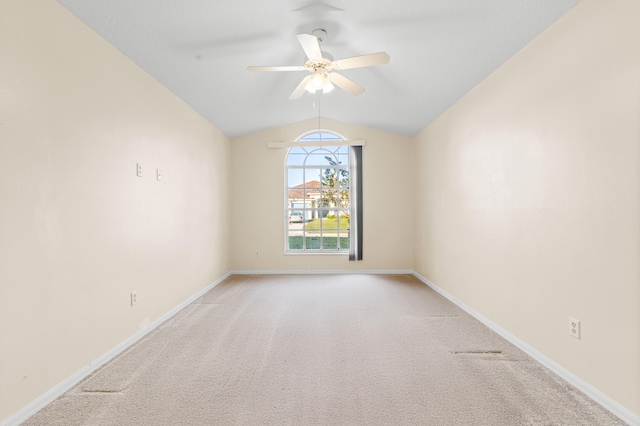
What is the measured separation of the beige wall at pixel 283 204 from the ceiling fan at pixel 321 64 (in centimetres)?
275

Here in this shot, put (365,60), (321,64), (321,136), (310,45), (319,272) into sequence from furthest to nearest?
(321,136) < (319,272) < (321,64) < (365,60) < (310,45)

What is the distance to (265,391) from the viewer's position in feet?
6.34

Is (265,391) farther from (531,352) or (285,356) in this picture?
(531,352)

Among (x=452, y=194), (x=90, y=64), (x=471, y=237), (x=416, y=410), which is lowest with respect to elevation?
(x=416, y=410)

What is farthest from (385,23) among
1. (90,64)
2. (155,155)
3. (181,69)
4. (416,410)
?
(416,410)

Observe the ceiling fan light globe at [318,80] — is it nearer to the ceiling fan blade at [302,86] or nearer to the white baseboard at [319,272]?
the ceiling fan blade at [302,86]

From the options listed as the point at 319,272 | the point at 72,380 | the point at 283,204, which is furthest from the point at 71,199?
the point at 319,272

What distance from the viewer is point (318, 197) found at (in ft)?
19.5

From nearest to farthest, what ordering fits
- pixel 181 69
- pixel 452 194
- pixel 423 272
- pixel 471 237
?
pixel 181 69, pixel 471 237, pixel 452 194, pixel 423 272

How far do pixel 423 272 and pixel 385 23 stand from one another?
12.3 ft

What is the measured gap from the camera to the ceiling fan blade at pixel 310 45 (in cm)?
211

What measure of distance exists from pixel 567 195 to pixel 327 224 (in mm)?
4156

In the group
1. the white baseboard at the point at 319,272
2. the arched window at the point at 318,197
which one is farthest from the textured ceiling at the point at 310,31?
the white baseboard at the point at 319,272

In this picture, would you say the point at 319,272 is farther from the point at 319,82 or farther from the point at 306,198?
the point at 319,82
